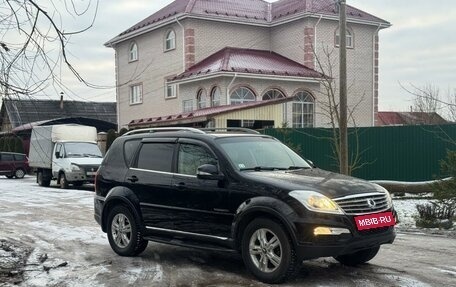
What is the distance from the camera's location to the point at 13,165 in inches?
1315

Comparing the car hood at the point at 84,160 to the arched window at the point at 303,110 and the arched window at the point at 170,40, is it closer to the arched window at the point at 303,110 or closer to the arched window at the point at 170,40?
the arched window at the point at 170,40

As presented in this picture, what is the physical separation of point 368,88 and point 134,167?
1057 inches

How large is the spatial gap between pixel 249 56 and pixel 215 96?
10.5ft

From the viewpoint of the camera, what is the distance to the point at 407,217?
1245cm

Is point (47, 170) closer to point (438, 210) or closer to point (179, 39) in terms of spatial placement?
point (179, 39)

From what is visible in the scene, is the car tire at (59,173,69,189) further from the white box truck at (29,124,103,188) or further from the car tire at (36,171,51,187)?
the car tire at (36,171,51,187)

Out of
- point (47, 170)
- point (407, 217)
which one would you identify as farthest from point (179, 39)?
point (407, 217)

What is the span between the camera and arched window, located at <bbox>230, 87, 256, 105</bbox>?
93.3 feet

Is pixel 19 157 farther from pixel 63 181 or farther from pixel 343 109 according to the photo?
pixel 343 109

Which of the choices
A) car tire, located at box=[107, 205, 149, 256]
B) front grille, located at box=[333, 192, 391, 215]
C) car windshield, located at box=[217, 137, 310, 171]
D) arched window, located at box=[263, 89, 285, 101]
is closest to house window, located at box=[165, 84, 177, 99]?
arched window, located at box=[263, 89, 285, 101]

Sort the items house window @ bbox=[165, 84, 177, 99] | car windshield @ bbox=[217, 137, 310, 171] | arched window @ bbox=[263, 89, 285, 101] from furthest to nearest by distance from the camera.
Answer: house window @ bbox=[165, 84, 177, 99] < arched window @ bbox=[263, 89, 285, 101] < car windshield @ bbox=[217, 137, 310, 171]

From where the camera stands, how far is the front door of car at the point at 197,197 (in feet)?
23.4

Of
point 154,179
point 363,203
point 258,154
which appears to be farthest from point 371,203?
point 154,179

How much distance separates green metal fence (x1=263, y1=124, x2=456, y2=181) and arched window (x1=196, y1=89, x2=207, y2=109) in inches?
421
